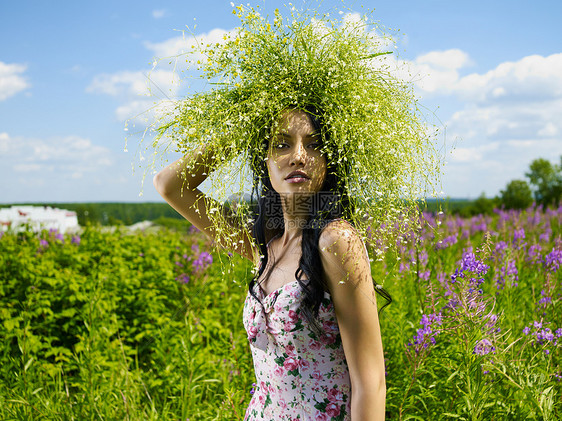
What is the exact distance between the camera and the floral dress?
162cm

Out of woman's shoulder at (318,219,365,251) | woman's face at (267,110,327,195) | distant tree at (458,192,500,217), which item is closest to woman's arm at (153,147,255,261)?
woman's face at (267,110,327,195)

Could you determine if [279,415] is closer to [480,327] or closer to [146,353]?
[480,327]

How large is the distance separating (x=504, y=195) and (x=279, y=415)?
20520mm

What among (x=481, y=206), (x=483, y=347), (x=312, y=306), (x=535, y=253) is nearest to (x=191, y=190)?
(x=312, y=306)

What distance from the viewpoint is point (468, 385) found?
191 cm

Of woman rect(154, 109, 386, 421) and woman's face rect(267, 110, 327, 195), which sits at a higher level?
woman's face rect(267, 110, 327, 195)

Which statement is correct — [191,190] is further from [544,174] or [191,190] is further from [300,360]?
[544,174]

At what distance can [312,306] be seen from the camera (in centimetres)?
160

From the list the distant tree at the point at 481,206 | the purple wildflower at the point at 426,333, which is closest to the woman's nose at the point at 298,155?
the purple wildflower at the point at 426,333

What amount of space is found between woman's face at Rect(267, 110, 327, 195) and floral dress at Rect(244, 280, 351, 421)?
1.30 feet

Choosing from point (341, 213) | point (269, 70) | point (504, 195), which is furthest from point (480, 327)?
point (504, 195)

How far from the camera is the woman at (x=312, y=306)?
1.52 meters

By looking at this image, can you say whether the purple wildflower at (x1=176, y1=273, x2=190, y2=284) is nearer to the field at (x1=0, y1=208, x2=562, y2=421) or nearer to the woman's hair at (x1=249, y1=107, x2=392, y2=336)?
the field at (x1=0, y1=208, x2=562, y2=421)

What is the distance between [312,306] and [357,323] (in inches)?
7.0
